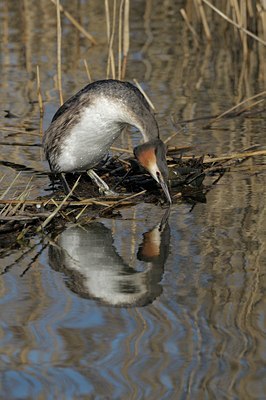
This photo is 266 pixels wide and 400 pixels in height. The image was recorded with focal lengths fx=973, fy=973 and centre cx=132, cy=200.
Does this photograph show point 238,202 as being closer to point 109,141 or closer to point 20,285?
point 109,141

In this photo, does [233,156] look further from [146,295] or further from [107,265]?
[146,295]

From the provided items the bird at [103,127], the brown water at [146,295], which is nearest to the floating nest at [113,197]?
the brown water at [146,295]

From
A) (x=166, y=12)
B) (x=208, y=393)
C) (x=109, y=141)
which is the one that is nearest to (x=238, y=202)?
(x=109, y=141)

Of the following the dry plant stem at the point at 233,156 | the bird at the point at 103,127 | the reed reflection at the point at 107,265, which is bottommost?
the dry plant stem at the point at 233,156

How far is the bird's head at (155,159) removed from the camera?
19.2 feet

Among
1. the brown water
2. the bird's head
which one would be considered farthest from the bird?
the brown water

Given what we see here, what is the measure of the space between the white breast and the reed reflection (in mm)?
611

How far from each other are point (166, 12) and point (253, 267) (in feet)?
35.1

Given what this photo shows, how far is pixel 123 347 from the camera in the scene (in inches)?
155

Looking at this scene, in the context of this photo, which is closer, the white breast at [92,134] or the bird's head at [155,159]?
the bird's head at [155,159]

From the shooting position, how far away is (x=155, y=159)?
5.86 meters

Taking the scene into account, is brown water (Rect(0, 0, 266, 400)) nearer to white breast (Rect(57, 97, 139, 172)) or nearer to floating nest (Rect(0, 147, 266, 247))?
floating nest (Rect(0, 147, 266, 247))

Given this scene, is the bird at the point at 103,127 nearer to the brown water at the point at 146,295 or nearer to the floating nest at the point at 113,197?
the floating nest at the point at 113,197

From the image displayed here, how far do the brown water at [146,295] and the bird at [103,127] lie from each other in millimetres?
353
